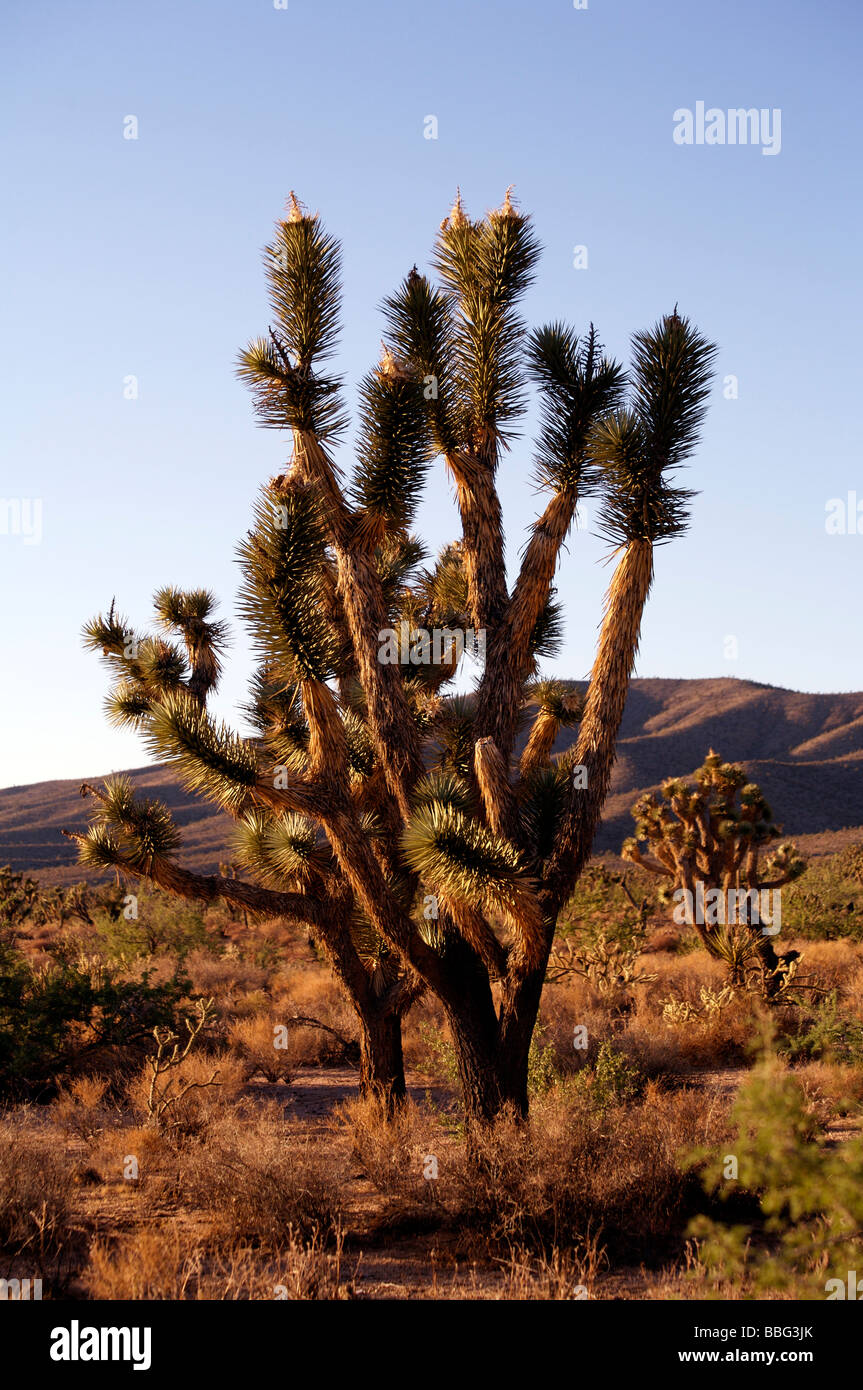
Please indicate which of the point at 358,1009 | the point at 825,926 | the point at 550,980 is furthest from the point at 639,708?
the point at 358,1009

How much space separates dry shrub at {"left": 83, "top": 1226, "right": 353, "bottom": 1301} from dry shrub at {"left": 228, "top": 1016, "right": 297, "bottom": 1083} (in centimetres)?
575

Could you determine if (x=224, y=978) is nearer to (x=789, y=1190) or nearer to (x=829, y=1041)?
(x=829, y=1041)

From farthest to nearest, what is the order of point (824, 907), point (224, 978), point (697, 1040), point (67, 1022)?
point (824, 907) → point (224, 978) → point (697, 1040) → point (67, 1022)

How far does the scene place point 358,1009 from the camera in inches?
351

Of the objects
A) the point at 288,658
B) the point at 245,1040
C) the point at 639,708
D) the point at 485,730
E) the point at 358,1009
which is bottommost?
the point at 245,1040

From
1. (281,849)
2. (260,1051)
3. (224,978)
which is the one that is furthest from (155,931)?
(281,849)

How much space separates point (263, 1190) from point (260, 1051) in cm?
614

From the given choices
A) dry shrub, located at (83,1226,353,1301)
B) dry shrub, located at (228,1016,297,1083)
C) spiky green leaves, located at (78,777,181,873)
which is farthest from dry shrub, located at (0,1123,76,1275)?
dry shrub, located at (228,1016,297,1083)

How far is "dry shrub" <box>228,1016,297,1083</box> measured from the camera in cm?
1138

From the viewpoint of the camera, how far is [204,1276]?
526cm

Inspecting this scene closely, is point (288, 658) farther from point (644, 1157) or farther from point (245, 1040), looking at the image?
point (245, 1040)

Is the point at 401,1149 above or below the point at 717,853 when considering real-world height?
below

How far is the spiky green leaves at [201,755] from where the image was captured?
278 inches
